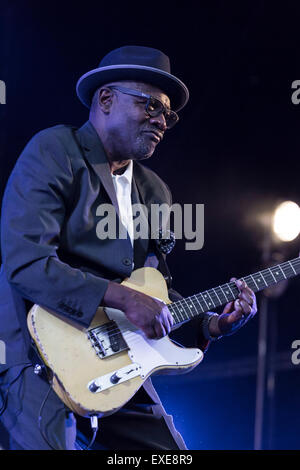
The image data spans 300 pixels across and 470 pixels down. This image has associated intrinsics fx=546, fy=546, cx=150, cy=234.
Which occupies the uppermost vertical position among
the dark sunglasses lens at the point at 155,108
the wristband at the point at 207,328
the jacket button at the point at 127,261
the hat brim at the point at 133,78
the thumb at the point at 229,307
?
the hat brim at the point at 133,78

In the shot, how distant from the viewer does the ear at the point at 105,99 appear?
3180mm

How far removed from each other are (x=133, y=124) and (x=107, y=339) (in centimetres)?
124

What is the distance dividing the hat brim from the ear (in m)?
0.06

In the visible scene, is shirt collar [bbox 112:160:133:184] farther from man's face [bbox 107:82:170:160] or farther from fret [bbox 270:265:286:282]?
→ fret [bbox 270:265:286:282]

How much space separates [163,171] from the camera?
502 centimetres

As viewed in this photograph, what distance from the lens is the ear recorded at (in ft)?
10.4

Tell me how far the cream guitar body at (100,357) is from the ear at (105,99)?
1.22 meters

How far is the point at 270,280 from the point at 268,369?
2.46 m

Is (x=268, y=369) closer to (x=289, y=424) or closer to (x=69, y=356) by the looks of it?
(x=289, y=424)

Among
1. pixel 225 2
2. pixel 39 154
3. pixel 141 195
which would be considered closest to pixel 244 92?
pixel 225 2

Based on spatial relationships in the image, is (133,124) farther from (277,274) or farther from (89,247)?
(277,274)

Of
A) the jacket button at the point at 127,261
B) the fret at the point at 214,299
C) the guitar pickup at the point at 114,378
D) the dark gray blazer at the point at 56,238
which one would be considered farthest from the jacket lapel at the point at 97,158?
the guitar pickup at the point at 114,378

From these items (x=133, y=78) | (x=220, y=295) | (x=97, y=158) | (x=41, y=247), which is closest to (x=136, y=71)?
(x=133, y=78)

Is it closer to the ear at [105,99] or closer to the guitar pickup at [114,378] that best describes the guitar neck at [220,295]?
the guitar pickup at [114,378]
